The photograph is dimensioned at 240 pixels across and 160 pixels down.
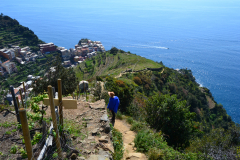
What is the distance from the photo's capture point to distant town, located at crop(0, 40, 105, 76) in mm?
55537

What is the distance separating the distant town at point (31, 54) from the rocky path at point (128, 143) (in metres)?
39.5

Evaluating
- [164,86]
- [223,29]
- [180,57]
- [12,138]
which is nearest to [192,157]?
[12,138]

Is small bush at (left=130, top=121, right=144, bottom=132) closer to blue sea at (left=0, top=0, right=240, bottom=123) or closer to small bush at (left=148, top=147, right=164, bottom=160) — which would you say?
small bush at (left=148, top=147, right=164, bottom=160)

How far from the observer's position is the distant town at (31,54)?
5554cm

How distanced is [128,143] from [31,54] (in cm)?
7376

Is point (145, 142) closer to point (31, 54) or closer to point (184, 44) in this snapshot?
point (31, 54)

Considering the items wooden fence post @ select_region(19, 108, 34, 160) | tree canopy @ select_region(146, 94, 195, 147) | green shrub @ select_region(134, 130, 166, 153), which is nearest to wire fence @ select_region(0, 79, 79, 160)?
wooden fence post @ select_region(19, 108, 34, 160)

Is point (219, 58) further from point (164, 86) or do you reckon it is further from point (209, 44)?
point (164, 86)

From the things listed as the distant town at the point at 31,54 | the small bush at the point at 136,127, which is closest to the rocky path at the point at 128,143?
the small bush at the point at 136,127

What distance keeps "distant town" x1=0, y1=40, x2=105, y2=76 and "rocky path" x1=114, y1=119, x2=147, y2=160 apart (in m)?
39.5

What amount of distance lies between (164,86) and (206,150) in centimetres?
3544

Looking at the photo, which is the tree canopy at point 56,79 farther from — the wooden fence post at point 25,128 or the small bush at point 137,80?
the small bush at point 137,80

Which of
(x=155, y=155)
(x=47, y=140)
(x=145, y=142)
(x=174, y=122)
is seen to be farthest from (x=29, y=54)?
(x=155, y=155)

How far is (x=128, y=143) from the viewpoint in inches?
251
